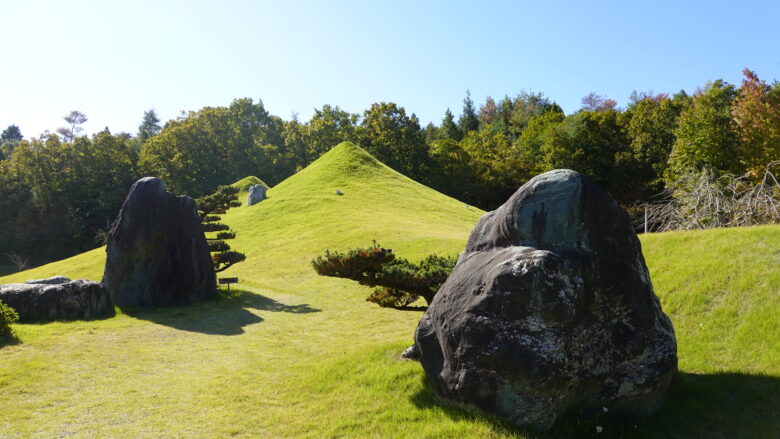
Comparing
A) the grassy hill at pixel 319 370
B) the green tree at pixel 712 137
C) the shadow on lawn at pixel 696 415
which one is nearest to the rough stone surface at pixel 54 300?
the grassy hill at pixel 319 370

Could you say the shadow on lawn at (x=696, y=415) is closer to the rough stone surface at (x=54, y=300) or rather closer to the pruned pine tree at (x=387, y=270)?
the pruned pine tree at (x=387, y=270)

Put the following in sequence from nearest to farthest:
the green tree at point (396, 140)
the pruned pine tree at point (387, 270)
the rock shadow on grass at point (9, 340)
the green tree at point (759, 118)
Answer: the pruned pine tree at point (387, 270)
the rock shadow on grass at point (9, 340)
the green tree at point (759, 118)
the green tree at point (396, 140)

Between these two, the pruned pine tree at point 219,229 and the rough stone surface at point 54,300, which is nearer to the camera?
the rough stone surface at point 54,300

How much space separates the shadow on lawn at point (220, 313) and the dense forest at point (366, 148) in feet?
110

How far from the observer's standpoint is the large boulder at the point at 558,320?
22.6 feet

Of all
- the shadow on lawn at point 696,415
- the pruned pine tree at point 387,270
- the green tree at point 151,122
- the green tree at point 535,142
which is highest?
the green tree at point 151,122

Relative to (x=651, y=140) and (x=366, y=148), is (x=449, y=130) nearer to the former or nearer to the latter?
(x=366, y=148)

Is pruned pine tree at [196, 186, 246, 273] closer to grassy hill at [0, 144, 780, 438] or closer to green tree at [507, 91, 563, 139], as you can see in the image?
grassy hill at [0, 144, 780, 438]

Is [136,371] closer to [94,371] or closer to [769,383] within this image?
[94,371]

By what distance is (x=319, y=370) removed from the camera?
1084cm

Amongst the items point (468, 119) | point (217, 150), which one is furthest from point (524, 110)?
point (217, 150)

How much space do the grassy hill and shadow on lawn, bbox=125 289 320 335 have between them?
10 centimetres

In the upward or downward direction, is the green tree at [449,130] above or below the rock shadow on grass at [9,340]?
above

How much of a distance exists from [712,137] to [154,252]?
130 feet
